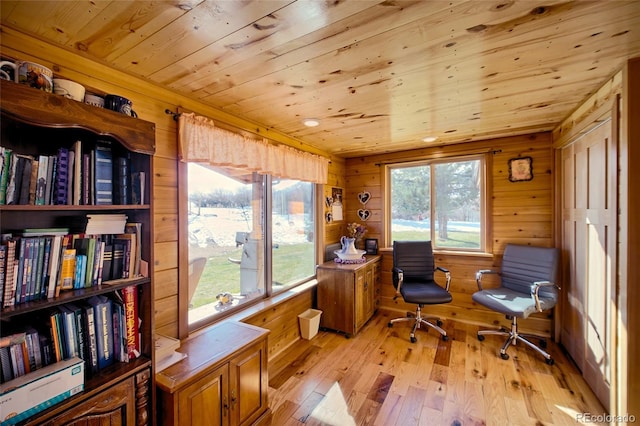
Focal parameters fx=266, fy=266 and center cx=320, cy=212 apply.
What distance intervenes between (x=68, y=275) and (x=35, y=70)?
33.1 inches

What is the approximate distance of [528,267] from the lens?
2.80 meters

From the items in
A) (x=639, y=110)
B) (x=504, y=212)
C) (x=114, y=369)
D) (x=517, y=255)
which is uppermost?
(x=639, y=110)

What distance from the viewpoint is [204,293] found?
2061mm

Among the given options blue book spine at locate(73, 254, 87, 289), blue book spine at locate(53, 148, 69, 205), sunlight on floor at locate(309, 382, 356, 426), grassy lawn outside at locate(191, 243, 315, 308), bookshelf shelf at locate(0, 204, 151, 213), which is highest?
blue book spine at locate(53, 148, 69, 205)

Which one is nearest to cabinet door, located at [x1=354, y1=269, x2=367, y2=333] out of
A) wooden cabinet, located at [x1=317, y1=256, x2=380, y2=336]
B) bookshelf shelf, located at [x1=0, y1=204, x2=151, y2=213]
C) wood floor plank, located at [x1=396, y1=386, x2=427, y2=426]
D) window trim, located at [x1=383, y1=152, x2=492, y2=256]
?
wooden cabinet, located at [x1=317, y1=256, x2=380, y2=336]

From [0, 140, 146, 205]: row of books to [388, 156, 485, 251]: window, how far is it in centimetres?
324

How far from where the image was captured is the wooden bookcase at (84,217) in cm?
96

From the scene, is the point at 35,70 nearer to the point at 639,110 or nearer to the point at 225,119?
the point at 225,119

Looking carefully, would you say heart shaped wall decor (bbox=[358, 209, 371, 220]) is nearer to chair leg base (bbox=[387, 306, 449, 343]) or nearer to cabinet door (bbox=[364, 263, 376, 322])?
cabinet door (bbox=[364, 263, 376, 322])

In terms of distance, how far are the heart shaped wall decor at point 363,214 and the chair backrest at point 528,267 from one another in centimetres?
172

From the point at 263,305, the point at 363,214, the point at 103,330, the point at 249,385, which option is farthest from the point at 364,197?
the point at 103,330

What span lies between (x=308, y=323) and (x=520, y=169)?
9.74ft

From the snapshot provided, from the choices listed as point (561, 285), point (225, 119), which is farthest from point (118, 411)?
point (561, 285)

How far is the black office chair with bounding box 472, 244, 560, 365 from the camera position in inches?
97.5
